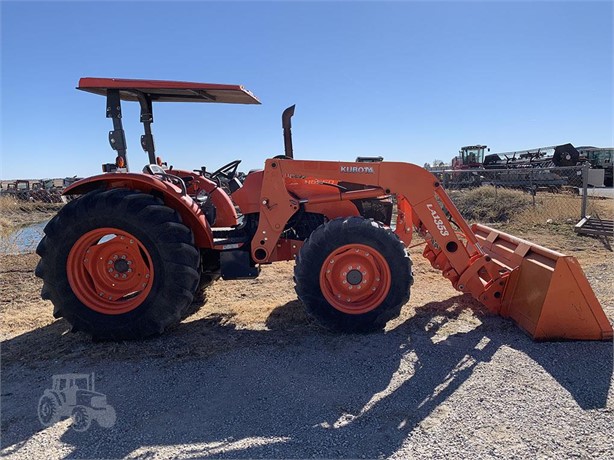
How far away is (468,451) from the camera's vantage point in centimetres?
230

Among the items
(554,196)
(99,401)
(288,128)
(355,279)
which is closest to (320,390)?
(355,279)

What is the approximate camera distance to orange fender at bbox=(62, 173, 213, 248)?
12.5 feet

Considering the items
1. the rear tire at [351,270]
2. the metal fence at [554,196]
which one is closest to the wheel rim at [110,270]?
the rear tire at [351,270]

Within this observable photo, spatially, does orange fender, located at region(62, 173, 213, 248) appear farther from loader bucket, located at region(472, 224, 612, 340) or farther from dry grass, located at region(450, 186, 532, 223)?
dry grass, located at region(450, 186, 532, 223)

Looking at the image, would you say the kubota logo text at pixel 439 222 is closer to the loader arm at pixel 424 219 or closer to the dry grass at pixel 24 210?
the loader arm at pixel 424 219

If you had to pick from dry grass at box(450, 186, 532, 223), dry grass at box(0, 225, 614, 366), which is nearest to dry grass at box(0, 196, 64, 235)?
dry grass at box(0, 225, 614, 366)

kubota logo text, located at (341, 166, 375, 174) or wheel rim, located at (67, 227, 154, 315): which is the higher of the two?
kubota logo text, located at (341, 166, 375, 174)

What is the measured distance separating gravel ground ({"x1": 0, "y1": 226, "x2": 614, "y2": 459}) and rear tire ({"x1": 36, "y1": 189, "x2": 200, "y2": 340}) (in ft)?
0.72

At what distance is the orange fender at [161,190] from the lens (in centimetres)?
381

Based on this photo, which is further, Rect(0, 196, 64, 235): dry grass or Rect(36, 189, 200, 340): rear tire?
Rect(0, 196, 64, 235): dry grass

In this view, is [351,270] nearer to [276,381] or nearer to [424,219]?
[424,219]

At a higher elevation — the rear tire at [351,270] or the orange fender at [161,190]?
the orange fender at [161,190]

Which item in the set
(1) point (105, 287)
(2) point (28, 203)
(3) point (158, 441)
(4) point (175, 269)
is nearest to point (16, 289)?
(1) point (105, 287)

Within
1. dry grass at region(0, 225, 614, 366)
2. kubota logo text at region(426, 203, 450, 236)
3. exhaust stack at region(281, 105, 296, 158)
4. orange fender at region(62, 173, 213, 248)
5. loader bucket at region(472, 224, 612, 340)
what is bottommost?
dry grass at region(0, 225, 614, 366)
